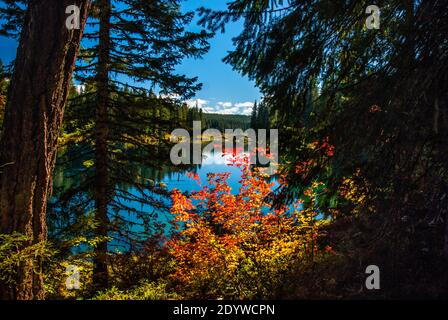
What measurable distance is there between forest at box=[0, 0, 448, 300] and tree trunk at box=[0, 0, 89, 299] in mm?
14

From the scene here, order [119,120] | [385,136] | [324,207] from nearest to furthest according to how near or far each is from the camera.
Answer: [385,136] < [324,207] < [119,120]

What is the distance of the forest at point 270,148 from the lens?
3.03 meters

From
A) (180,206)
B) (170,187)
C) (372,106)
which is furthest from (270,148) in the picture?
(170,187)

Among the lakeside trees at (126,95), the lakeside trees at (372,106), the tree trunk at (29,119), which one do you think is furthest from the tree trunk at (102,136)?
the tree trunk at (29,119)

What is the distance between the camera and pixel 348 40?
15.7 feet

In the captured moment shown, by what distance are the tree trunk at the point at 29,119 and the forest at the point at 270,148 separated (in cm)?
1

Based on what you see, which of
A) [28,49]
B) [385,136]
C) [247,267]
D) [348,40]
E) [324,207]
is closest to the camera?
[28,49]

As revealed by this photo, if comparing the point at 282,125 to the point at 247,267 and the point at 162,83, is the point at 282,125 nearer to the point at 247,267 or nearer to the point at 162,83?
the point at 247,267

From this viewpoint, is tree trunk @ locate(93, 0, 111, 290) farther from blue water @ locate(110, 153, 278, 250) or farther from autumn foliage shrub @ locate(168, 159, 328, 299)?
autumn foliage shrub @ locate(168, 159, 328, 299)

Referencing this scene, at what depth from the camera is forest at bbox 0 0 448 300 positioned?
303 cm

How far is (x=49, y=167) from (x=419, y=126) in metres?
4.34

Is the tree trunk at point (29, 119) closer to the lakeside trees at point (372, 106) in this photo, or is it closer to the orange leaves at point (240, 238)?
the lakeside trees at point (372, 106)

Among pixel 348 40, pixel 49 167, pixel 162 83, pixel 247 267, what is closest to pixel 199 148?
Result: pixel 162 83

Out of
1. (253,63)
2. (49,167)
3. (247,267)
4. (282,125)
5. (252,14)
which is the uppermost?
(252,14)
